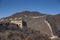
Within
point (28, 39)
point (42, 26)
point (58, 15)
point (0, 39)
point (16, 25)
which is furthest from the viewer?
point (58, 15)

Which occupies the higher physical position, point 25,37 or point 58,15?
point 58,15

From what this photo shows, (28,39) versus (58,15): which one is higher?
(58,15)

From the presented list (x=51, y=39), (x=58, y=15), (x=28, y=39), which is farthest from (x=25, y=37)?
(x=58, y=15)

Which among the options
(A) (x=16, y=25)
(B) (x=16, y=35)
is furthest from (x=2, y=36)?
(A) (x=16, y=25)

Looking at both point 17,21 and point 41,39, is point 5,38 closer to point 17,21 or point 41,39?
point 41,39

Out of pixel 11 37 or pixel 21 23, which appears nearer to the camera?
pixel 11 37

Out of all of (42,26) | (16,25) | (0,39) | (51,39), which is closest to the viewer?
(0,39)

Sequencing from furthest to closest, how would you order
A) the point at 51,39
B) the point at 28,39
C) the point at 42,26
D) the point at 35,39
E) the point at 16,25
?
1. the point at 42,26
2. the point at 16,25
3. the point at 51,39
4. the point at 35,39
5. the point at 28,39

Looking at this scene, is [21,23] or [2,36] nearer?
[2,36]

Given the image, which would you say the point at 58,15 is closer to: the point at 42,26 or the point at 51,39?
the point at 42,26
